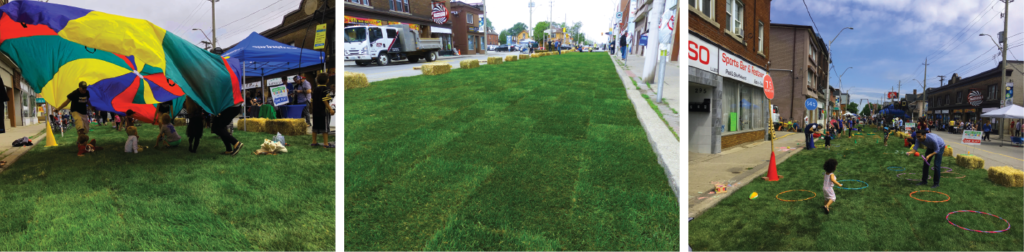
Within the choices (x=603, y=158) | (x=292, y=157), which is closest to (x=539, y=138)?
(x=603, y=158)

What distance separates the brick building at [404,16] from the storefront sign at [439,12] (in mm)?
15

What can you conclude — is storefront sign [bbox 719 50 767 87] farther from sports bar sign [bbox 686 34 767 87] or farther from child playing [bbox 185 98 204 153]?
child playing [bbox 185 98 204 153]

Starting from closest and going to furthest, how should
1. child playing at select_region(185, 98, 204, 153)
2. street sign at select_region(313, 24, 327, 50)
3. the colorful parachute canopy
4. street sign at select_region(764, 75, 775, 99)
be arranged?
street sign at select_region(313, 24, 327, 50) < the colorful parachute canopy < street sign at select_region(764, 75, 775, 99) < child playing at select_region(185, 98, 204, 153)

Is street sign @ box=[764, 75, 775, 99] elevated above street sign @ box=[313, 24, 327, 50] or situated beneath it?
situated beneath

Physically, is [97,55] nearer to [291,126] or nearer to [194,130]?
[194,130]

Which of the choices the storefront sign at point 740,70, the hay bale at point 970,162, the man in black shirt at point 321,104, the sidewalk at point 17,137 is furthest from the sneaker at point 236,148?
the hay bale at point 970,162

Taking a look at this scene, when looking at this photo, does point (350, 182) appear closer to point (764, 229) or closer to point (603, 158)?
point (603, 158)

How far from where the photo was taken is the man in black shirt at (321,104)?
5.36 m

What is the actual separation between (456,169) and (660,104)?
Result: 446 centimetres

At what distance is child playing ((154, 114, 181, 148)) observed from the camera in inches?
268

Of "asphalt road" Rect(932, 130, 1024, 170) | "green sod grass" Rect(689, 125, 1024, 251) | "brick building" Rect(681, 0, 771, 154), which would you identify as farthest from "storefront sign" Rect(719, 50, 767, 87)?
"asphalt road" Rect(932, 130, 1024, 170)

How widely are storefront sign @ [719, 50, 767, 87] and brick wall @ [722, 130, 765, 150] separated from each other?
91 cm

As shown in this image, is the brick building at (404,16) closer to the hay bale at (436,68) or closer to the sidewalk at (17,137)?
the hay bale at (436,68)

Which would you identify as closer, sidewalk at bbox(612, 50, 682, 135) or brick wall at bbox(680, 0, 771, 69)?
brick wall at bbox(680, 0, 771, 69)
